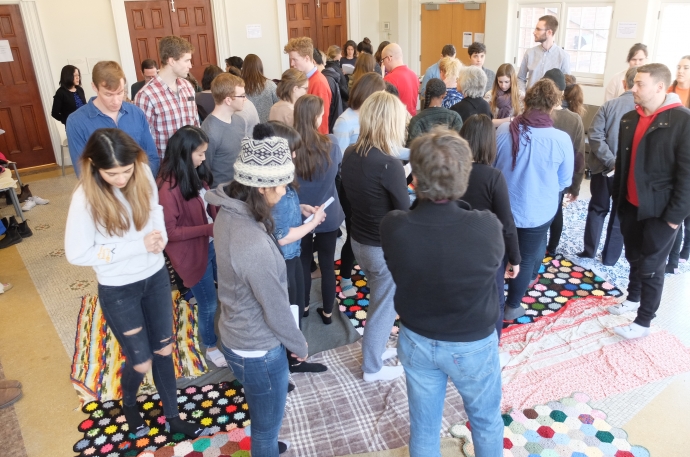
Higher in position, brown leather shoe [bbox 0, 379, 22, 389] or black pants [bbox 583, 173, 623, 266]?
black pants [bbox 583, 173, 623, 266]

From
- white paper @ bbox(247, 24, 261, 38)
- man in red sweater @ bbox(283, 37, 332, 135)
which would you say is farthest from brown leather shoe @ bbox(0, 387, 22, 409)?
white paper @ bbox(247, 24, 261, 38)

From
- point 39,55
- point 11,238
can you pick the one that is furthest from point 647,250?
point 39,55

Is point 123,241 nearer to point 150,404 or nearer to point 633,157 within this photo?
point 150,404

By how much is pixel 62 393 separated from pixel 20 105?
5.57 metres

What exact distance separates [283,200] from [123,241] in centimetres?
66

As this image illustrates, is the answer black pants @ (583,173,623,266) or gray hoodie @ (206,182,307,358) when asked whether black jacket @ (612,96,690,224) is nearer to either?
black pants @ (583,173,623,266)

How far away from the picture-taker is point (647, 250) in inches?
113

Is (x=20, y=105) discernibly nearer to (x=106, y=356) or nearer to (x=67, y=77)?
(x=67, y=77)

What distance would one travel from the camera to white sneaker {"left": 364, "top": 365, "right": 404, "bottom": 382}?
2842 millimetres

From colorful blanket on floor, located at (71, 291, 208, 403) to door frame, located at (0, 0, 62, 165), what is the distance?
467 cm

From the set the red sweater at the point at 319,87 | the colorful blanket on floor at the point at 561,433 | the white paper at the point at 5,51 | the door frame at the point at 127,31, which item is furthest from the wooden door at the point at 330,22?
the colorful blanket on floor at the point at 561,433

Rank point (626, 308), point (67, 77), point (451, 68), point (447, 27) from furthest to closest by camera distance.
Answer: point (447, 27), point (67, 77), point (451, 68), point (626, 308)

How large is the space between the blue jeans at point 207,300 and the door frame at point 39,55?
18.1 ft

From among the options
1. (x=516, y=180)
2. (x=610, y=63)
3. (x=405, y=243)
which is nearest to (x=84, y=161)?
(x=405, y=243)
